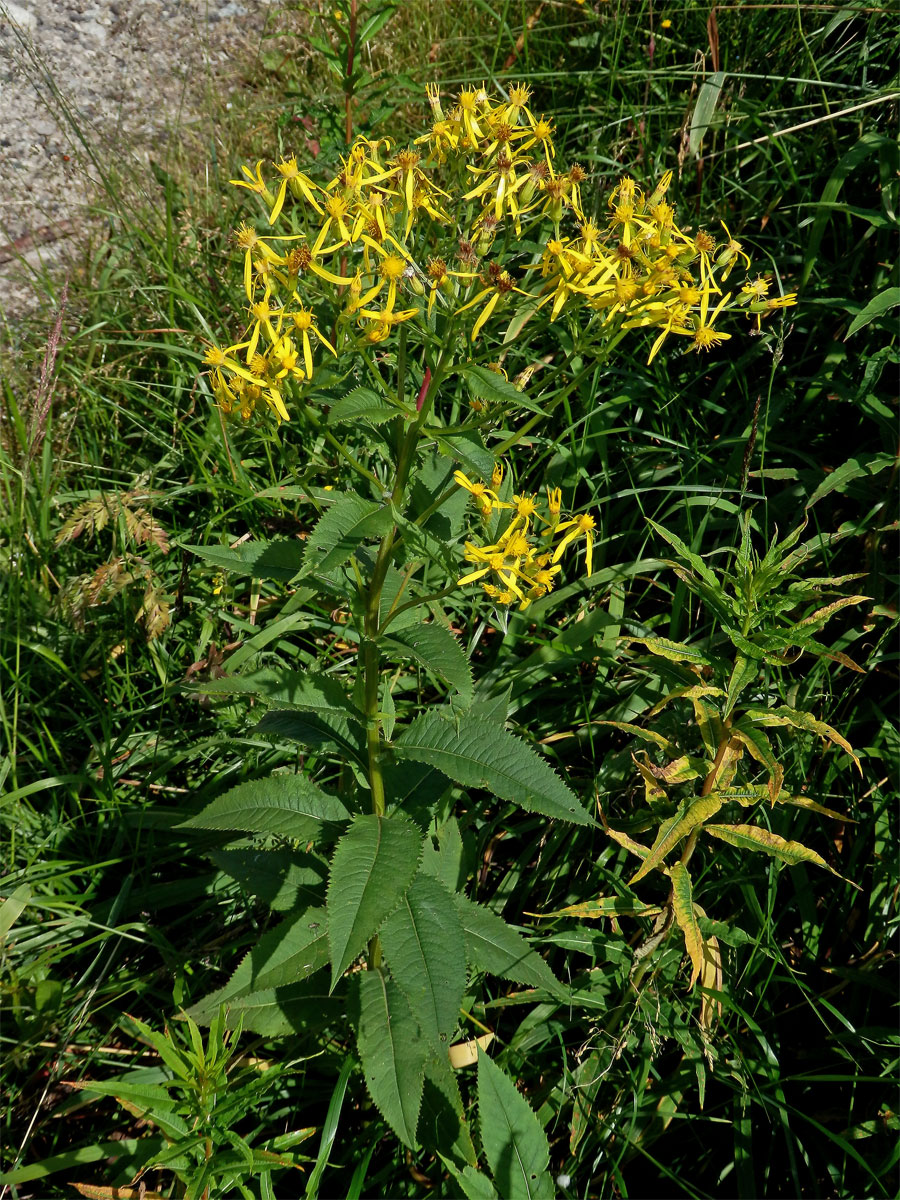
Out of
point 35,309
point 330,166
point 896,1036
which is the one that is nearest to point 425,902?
point 896,1036

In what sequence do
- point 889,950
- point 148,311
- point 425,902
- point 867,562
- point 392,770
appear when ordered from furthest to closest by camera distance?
point 148,311 → point 867,562 → point 889,950 → point 392,770 → point 425,902

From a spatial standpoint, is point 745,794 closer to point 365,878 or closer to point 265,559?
point 365,878

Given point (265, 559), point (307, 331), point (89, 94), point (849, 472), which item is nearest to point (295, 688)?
point (265, 559)

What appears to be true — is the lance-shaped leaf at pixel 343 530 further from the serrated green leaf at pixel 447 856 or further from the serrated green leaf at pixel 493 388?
the serrated green leaf at pixel 447 856

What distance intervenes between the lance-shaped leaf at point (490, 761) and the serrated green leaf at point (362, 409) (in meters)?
0.62

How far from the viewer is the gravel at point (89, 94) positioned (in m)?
4.30

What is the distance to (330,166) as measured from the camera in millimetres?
3416

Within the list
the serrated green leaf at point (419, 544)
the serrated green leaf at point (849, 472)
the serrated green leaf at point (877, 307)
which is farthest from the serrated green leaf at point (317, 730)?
the serrated green leaf at point (877, 307)

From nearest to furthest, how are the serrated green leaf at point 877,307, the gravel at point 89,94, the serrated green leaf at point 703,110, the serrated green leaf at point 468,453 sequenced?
the serrated green leaf at point 468,453, the serrated green leaf at point 877,307, the serrated green leaf at point 703,110, the gravel at point 89,94

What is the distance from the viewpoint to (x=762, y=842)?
2113 mm

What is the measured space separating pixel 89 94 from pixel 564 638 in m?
4.16

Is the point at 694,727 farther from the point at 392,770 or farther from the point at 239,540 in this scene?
the point at 239,540

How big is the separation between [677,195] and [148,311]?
2101 mm

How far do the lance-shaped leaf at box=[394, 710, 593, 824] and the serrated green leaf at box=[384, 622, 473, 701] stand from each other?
0.12m
